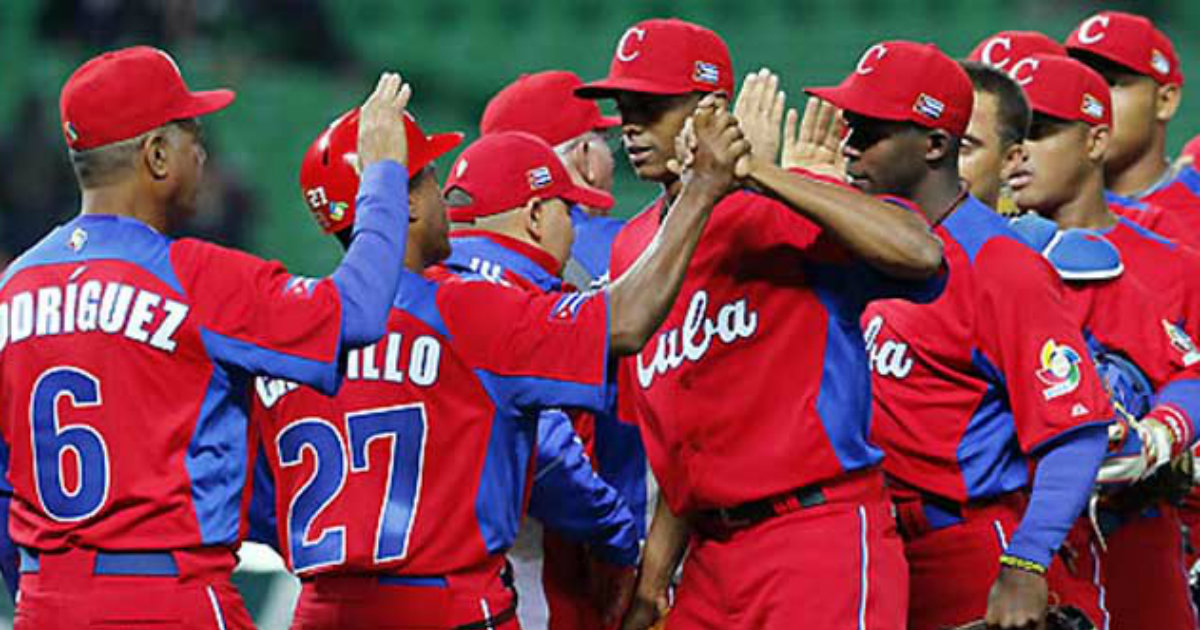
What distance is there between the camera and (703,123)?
12.2 feet

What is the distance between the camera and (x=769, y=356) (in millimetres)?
3939

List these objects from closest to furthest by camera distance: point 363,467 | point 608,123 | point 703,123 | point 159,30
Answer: point 703,123
point 363,467
point 608,123
point 159,30

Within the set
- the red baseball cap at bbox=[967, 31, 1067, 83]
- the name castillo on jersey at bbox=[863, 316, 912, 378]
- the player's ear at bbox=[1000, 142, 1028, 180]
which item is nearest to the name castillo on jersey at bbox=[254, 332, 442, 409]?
the name castillo on jersey at bbox=[863, 316, 912, 378]

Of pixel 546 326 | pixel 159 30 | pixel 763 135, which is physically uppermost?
pixel 763 135

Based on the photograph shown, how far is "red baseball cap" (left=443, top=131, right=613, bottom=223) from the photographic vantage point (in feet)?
15.6

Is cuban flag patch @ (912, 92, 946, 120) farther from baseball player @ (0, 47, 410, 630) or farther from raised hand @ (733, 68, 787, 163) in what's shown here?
baseball player @ (0, 47, 410, 630)

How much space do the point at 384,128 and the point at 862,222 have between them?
922mm

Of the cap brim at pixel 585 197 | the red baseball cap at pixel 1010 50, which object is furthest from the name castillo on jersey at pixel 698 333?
the red baseball cap at pixel 1010 50

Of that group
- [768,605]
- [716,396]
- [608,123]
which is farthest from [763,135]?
[608,123]

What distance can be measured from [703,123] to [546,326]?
48 centimetres

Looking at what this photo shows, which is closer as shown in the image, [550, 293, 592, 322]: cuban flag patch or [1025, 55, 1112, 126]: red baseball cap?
[550, 293, 592, 322]: cuban flag patch

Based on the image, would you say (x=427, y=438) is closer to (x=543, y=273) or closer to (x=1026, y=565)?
(x=543, y=273)

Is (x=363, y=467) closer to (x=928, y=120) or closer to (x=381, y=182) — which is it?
(x=381, y=182)

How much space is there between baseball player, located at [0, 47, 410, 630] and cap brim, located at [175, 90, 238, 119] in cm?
6
